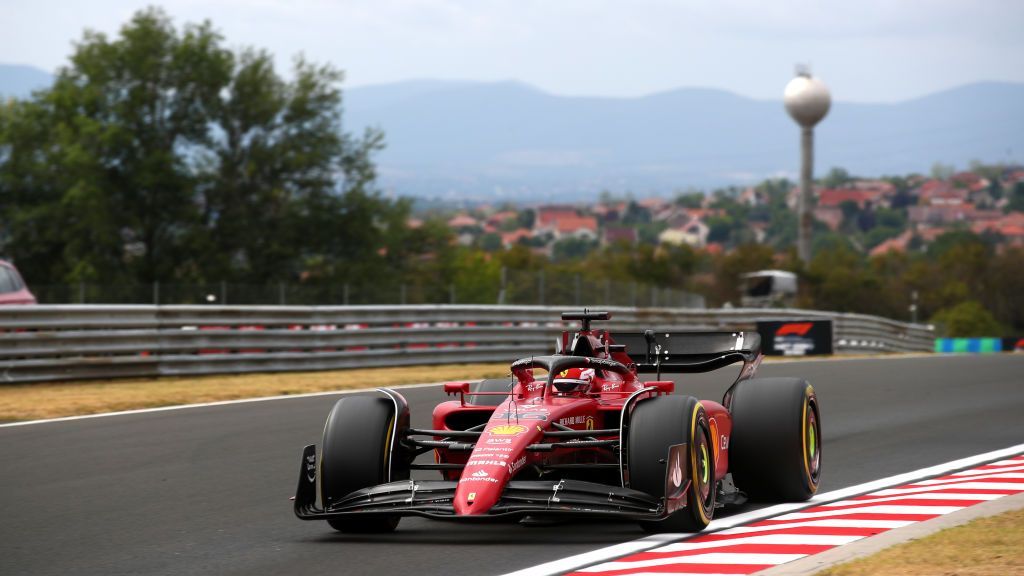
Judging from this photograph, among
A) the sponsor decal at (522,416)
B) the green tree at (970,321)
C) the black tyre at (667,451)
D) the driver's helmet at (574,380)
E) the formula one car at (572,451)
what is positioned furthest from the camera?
the green tree at (970,321)

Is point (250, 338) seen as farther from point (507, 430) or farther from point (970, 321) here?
point (970, 321)

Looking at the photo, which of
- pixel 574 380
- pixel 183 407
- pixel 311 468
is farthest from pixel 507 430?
pixel 183 407

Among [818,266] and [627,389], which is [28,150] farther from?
[818,266]

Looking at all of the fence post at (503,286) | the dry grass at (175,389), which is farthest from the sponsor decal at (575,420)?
the fence post at (503,286)

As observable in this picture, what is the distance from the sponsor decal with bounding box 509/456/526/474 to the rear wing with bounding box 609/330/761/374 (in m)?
2.63

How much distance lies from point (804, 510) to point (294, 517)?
3.05 metres

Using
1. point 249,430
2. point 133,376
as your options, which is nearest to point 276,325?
point 133,376

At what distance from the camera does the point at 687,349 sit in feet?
33.8

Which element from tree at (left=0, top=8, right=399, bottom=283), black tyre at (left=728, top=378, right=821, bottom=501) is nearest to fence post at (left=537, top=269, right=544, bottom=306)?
tree at (left=0, top=8, right=399, bottom=283)

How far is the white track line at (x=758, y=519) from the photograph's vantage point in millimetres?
6655

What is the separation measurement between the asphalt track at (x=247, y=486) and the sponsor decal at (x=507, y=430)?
1.90 feet

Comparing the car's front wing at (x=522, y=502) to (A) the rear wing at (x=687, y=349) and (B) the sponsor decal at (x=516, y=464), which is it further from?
(A) the rear wing at (x=687, y=349)

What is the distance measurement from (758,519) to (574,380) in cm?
132

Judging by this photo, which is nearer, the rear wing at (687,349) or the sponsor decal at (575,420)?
the sponsor decal at (575,420)
